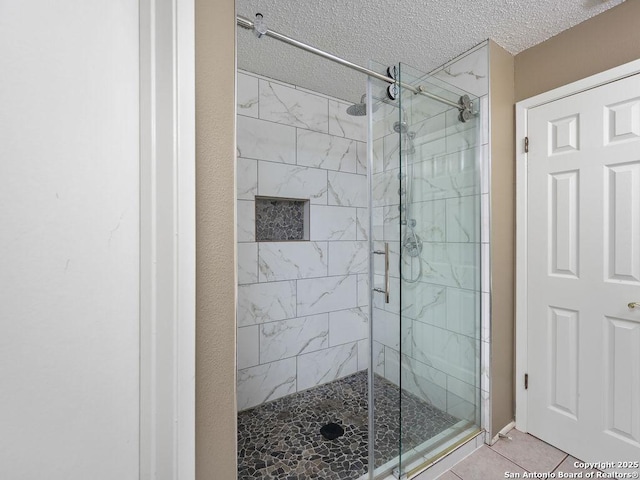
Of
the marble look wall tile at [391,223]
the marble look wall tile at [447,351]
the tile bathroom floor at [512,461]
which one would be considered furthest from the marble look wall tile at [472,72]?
the tile bathroom floor at [512,461]

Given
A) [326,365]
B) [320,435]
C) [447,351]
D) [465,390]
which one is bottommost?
[320,435]

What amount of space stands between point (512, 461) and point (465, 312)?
2.51 feet

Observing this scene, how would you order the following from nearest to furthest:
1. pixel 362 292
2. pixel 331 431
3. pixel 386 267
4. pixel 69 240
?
pixel 69 240 < pixel 386 267 < pixel 331 431 < pixel 362 292

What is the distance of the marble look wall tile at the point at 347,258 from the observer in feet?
7.86

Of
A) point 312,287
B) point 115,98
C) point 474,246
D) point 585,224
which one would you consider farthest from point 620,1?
point 312,287

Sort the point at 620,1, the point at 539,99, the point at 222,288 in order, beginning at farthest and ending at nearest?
the point at 539,99 < the point at 620,1 < the point at 222,288

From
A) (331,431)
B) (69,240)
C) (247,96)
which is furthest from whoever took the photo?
(247,96)

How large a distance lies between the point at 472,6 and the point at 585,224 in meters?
1.20

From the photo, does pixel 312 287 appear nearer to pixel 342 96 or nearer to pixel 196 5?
pixel 342 96

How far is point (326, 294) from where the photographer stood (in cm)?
236

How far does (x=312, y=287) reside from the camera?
90.0 inches

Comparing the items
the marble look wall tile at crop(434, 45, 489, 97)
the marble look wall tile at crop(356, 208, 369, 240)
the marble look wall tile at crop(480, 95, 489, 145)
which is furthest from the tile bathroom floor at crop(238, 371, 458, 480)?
the marble look wall tile at crop(434, 45, 489, 97)

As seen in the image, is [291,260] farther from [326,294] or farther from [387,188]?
[387,188]

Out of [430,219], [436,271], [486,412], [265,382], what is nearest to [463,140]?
[430,219]
